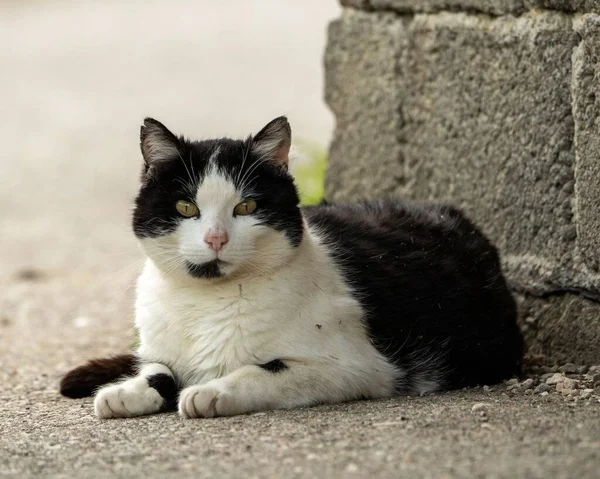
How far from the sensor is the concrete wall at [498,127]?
3.95m

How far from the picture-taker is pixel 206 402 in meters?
3.22

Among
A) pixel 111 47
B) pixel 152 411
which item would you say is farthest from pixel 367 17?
pixel 111 47

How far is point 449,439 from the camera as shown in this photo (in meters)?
2.83

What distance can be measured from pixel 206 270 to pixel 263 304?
0.78 feet

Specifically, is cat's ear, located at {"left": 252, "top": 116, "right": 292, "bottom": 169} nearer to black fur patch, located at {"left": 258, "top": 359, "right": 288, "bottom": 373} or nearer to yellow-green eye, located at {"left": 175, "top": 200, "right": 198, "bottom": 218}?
yellow-green eye, located at {"left": 175, "top": 200, "right": 198, "bottom": 218}

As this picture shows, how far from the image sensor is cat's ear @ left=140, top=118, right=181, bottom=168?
3.39 m

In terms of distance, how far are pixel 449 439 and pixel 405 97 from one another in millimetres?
2358

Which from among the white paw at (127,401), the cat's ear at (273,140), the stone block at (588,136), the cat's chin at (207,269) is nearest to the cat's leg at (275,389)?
the white paw at (127,401)

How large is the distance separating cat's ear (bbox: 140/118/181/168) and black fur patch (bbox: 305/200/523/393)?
0.69 meters

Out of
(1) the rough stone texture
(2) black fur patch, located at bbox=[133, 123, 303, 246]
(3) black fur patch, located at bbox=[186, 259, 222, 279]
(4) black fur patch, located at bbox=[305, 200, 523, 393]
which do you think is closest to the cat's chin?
(3) black fur patch, located at bbox=[186, 259, 222, 279]

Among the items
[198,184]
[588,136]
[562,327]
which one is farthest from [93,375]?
[588,136]

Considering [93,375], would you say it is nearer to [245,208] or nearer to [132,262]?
[245,208]

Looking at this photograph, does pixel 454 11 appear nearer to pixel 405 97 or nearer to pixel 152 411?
pixel 405 97

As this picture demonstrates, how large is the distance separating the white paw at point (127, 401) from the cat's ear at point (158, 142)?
0.74 metres
